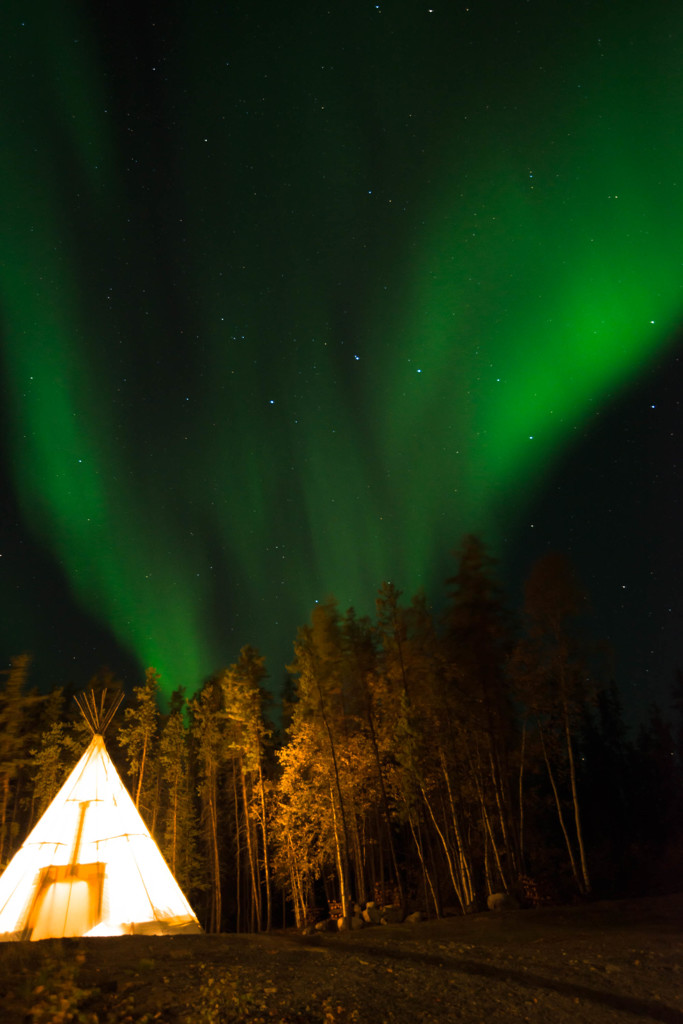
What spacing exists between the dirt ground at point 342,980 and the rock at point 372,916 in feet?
30.9

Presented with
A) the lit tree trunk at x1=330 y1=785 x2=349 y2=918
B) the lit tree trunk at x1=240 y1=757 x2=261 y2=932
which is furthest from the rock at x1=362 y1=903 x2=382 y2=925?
the lit tree trunk at x1=240 y1=757 x2=261 y2=932

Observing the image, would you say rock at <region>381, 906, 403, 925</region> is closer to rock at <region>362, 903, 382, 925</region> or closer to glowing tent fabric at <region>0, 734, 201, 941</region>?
rock at <region>362, 903, 382, 925</region>

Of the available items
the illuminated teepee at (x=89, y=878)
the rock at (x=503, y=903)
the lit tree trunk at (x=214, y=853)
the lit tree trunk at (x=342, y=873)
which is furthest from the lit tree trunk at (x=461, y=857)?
the lit tree trunk at (x=214, y=853)

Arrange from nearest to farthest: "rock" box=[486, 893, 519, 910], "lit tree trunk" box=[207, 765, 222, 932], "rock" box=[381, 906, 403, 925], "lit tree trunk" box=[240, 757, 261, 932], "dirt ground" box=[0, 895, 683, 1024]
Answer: "dirt ground" box=[0, 895, 683, 1024]
"rock" box=[486, 893, 519, 910]
"rock" box=[381, 906, 403, 925]
"lit tree trunk" box=[240, 757, 261, 932]
"lit tree trunk" box=[207, 765, 222, 932]

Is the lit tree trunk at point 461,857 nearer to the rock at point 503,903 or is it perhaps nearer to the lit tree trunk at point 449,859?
the lit tree trunk at point 449,859

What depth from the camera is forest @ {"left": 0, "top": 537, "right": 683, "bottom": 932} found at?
775 inches

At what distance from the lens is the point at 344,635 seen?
23.8 m

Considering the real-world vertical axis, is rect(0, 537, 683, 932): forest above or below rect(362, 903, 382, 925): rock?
above

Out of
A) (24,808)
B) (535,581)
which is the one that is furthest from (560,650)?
(24,808)

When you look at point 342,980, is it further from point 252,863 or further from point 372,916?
point 252,863

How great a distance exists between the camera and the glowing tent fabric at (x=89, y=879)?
13.0 meters

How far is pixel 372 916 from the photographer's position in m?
20.2

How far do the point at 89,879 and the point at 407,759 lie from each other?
925 centimetres

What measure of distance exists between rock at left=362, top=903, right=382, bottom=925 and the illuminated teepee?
310 inches
